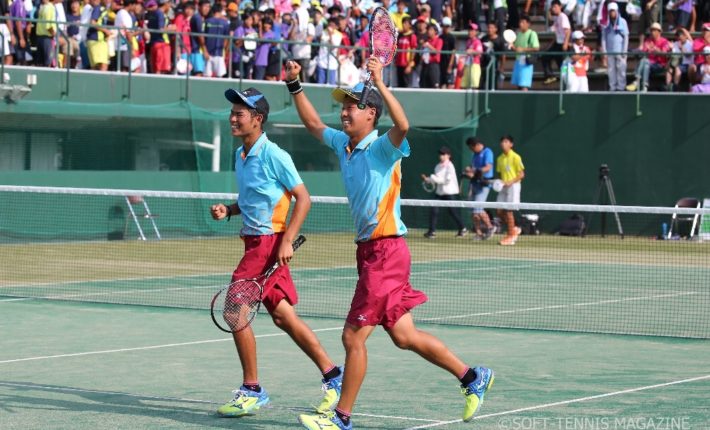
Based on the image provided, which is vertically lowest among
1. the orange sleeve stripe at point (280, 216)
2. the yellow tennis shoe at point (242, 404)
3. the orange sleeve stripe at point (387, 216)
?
the yellow tennis shoe at point (242, 404)

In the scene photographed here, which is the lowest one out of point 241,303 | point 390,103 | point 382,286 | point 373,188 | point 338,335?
point 338,335

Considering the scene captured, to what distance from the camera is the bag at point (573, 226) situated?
90.4 feet

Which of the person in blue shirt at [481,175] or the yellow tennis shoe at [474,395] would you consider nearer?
the yellow tennis shoe at [474,395]

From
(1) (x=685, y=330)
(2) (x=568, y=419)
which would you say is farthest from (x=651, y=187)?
(2) (x=568, y=419)

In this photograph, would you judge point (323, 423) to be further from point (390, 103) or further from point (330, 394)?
point (390, 103)

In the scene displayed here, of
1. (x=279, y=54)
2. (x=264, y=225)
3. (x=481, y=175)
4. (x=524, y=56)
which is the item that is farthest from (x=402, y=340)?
(x=524, y=56)

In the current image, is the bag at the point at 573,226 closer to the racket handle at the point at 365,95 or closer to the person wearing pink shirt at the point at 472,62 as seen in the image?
the person wearing pink shirt at the point at 472,62

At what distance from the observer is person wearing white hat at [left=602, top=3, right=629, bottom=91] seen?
95.2 ft

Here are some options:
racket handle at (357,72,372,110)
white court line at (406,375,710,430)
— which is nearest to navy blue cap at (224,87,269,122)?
racket handle at (357,72,372,110)

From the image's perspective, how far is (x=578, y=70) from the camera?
29.5m

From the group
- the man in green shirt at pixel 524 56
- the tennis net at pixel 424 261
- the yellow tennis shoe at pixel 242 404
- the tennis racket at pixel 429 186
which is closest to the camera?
the yellow tennis shoe at pixel 242 404

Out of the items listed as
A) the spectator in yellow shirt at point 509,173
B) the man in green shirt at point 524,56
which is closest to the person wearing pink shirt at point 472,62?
the man in green shirt at point 524,56

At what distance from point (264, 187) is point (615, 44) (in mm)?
22165

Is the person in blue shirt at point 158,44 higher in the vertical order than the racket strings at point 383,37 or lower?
lower
